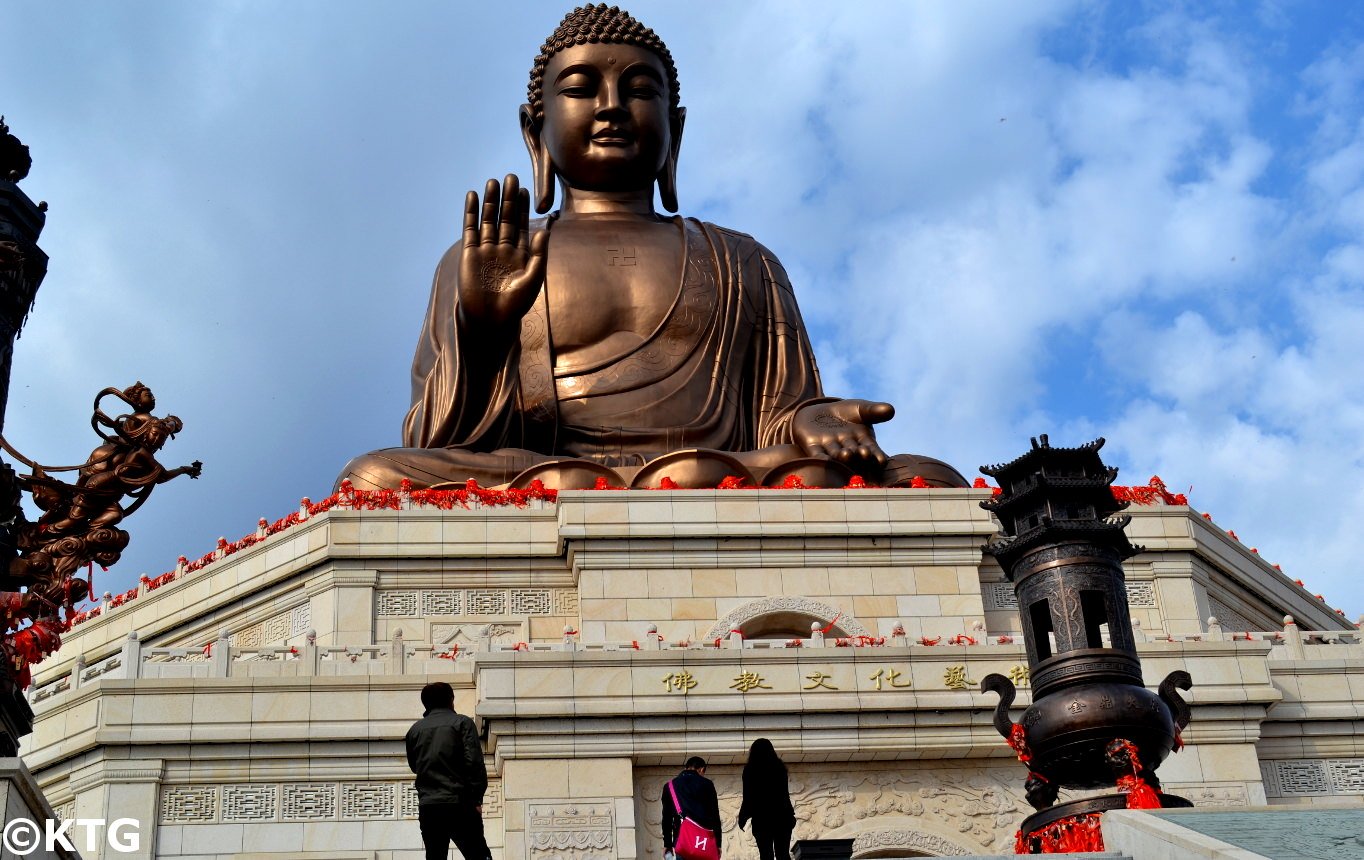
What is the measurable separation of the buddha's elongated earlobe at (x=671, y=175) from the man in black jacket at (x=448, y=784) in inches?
530

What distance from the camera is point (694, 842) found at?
7.52 m

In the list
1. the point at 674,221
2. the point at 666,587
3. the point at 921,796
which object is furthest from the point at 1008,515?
the point at 674,221

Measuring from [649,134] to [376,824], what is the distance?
9.37 meters

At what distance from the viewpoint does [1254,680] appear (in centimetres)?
1189

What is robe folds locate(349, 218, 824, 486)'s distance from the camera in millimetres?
16969

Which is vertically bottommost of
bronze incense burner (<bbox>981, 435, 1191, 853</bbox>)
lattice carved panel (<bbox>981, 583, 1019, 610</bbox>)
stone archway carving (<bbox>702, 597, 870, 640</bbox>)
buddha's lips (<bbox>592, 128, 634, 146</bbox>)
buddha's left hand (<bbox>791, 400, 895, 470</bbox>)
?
bronze incense burner (<bbox>981, 435, 1191, 853</bbox>)

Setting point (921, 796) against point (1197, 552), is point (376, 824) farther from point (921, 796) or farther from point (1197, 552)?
point (1197, 552)

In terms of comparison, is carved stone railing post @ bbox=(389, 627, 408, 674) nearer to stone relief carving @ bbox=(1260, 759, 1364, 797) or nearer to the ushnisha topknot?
stone relief carving @ bbox=(1260, 759, 1364, 797)

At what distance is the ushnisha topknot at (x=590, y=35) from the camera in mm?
19391

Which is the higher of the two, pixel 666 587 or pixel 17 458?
pixel 666 587

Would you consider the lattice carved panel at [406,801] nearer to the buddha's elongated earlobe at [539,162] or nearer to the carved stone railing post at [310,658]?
the carved stone railing post at [310,658]

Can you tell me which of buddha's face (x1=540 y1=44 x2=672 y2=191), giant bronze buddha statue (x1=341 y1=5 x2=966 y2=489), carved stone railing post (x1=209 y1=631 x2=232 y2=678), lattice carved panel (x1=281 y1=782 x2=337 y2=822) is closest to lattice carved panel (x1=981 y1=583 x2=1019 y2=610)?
giant bronze buddha statue (x1=341 y1=5 x2=966 y2=489)

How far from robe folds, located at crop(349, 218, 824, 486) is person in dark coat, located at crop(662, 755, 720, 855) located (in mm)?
8571

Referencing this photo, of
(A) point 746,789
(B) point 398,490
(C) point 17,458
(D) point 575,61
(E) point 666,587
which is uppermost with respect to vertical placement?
(D) point 575,61
